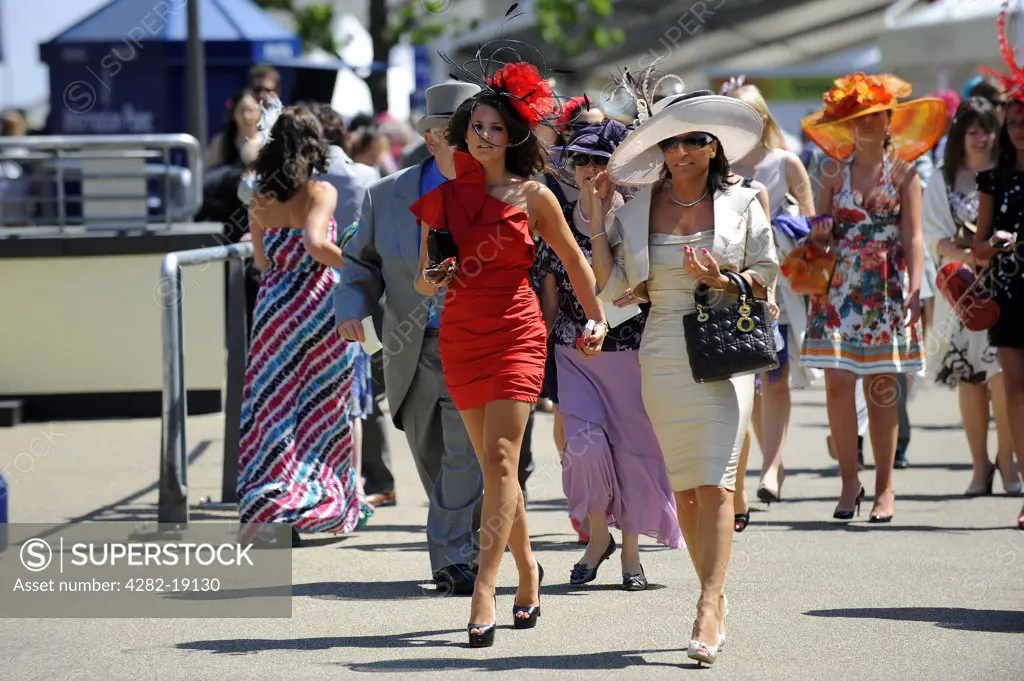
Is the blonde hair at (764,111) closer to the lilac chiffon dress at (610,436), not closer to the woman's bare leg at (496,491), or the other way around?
the lilac chiffon dress at (610,436)

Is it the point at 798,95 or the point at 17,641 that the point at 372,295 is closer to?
the point at 17,641

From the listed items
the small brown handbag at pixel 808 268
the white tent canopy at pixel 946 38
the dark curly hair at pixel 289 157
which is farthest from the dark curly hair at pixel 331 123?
the white tent canopy at pixel 946 38

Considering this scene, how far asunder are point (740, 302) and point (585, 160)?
1.22m

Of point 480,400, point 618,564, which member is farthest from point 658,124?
point 618,564

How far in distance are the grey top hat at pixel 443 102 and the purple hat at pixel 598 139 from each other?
1.61 ft

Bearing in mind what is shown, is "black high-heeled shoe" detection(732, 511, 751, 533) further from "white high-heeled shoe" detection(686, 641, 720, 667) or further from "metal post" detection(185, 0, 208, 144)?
"metal post" detection(185, 0, 208, 144)

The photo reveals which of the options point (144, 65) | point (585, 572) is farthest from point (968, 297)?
point (144, 65)

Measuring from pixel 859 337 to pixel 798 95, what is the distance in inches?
672

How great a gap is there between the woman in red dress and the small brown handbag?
2.31 meters

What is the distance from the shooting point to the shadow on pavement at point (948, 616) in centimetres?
591

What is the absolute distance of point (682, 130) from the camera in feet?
18.4

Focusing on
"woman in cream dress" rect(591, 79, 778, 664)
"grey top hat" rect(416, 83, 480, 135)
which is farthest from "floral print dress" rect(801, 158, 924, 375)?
"woman in cream dress" rect(591, 79, 778, 664)

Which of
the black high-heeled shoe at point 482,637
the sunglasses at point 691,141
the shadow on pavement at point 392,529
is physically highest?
the sunglasses at point 691,141

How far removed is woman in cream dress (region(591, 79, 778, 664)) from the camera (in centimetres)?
554
